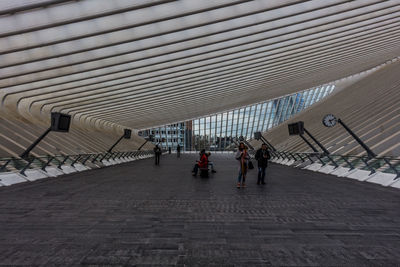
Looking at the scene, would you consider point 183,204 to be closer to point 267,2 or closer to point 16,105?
point 267,2

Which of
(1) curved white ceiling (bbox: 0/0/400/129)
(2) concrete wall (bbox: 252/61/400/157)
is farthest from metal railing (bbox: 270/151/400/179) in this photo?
(1) curved white ceiling (bbox: 0/0/400/129)

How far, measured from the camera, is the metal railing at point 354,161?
29.1 ft

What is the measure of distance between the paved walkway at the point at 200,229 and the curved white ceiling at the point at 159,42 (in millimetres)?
5157

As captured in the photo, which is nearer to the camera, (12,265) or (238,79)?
(12,265)

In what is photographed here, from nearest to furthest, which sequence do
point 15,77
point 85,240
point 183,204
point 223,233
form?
point 85,240
point 223,233
point 183,204
point 15,77

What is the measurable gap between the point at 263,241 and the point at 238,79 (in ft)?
58.3

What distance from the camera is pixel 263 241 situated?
3.71m

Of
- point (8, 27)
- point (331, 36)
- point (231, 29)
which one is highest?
point (331, 36)

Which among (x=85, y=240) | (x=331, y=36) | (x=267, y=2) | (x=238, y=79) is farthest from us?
(x=238, y=79)

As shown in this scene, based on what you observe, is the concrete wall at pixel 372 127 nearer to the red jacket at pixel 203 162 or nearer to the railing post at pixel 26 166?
the red jacket at pixel 203 162

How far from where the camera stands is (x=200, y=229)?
4.22 metres

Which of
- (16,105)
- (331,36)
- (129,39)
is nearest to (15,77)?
(16,105)

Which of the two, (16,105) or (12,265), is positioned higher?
(16,105)

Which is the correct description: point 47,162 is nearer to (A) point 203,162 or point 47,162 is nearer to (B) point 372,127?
(A) point 203,162
